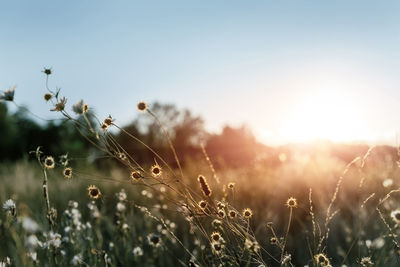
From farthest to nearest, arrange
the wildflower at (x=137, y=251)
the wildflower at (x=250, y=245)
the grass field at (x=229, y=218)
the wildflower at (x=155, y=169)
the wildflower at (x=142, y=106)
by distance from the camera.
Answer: the wildflower at (x=137, y=251), the grass field at (x=229, y=218), the wildflower at (x=142, y=106), the wildflower at (x=155, y=169), the wildflower at (x=250, y=245)

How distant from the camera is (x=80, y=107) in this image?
1.84 metres

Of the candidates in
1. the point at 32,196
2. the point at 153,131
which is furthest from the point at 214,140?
the point at 32,196

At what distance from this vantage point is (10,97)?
1.87 meters

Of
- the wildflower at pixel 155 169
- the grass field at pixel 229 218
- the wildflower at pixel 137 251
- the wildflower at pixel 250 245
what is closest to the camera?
the wildflower at pixel 250 245

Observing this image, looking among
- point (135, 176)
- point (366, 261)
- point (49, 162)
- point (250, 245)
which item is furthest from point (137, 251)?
point (366, 261)

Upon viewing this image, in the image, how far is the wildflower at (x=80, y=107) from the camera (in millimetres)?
1813

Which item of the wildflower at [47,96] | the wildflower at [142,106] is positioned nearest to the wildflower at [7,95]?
the wildflower at [47,96]

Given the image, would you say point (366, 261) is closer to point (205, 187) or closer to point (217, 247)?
point (217, 247)

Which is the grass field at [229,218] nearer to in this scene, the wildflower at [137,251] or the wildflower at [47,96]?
the wildflower at [137,251]

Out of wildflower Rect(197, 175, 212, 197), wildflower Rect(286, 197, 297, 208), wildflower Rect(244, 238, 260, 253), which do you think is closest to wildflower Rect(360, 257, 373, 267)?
wildflower Rect(286, 197, 297, 208)

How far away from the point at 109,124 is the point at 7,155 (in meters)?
44.6

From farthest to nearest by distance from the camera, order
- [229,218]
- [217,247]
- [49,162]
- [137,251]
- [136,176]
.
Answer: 1. [137,251]
2. [229,218]
3. [49,162]
4. [217,247]
5. [136,176]

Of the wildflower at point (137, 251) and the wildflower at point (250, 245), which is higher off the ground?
the wildflower at point (250, 245)

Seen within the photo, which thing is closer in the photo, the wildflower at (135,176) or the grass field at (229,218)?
the wildflower at (135,176)
